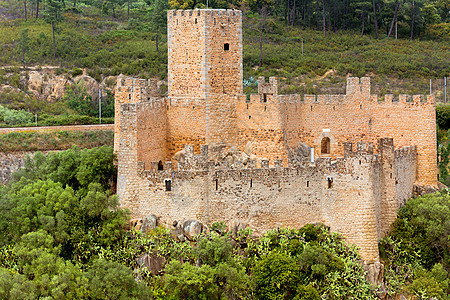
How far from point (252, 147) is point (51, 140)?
1958 cm

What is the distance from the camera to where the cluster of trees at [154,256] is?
3094 centimetres

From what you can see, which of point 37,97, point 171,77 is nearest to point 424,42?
point 37,97

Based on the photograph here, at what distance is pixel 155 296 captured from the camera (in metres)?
32.0

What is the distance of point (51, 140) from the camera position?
52094 millimetres

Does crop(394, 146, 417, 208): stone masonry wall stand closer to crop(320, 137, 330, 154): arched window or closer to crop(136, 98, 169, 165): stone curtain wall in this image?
crop(320, 137, 330, 154): arched window

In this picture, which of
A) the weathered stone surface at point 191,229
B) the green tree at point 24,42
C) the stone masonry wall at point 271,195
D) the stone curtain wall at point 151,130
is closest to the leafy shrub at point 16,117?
the green tree at point 24,42

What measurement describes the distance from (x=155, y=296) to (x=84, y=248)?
447 cm

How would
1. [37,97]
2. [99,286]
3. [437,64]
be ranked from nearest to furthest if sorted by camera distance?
1. [99,286]
2. [37,97]
3. [437,64]

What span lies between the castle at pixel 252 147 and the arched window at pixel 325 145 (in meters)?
0.12

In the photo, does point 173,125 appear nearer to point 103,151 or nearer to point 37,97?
point 103,151

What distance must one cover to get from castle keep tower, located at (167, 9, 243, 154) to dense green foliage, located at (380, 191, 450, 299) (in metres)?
10.7

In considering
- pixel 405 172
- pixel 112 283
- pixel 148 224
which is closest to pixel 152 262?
pixel 148 224

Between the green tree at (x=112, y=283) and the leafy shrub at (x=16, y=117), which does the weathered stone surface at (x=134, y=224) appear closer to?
the green tree at (x=112, y=283)

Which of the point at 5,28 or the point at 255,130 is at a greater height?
the point at 5,28
